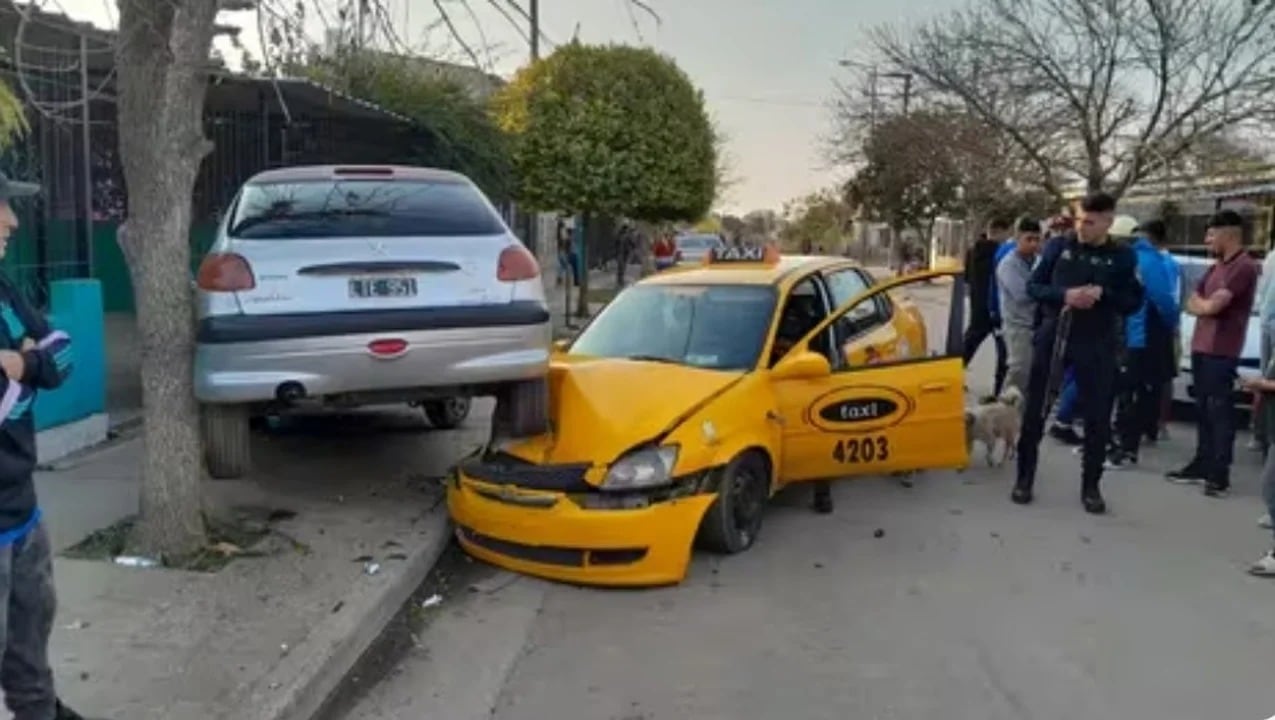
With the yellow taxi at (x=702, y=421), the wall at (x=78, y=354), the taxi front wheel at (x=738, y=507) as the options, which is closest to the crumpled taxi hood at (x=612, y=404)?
the yellow taxi at (x=702, y=421)

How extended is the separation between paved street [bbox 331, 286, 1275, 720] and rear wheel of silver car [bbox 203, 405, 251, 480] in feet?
4.37

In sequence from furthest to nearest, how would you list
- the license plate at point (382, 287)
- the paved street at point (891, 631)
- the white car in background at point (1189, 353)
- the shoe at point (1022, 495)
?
the white car in background at point (1189, 353) < the shoe at point (1022, 495) < the license plate at point (382, 287) < the paved street at point (891, 631)

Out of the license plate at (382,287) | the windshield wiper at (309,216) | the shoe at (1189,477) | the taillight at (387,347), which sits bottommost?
the shoe at (1189,477)

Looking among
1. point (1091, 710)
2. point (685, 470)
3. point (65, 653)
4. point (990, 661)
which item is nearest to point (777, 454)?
point (685, 470)

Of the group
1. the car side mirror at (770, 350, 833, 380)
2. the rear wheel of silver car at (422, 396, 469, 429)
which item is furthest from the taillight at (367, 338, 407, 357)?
the rear wheel of silver car at (422, 396, 469, 429)

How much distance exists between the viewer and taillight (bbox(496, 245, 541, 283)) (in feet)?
20.3

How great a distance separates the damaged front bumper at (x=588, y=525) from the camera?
5496mm

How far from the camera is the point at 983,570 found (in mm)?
5957

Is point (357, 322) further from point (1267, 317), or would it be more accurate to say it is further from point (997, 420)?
point (1267, 317)

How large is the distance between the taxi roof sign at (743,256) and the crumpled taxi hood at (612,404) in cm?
159

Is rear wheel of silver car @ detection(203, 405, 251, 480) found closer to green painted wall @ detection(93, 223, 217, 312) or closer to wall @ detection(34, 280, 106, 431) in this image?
wall @ detection(34, 280, 106, 431)

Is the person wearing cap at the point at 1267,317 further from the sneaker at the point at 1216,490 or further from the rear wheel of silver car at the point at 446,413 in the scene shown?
the rear wheel of silver car at the point at 446,413

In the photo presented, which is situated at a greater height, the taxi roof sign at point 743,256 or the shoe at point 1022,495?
the taxi roof sign at point 743,256

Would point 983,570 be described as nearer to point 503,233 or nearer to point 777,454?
point 777,454
